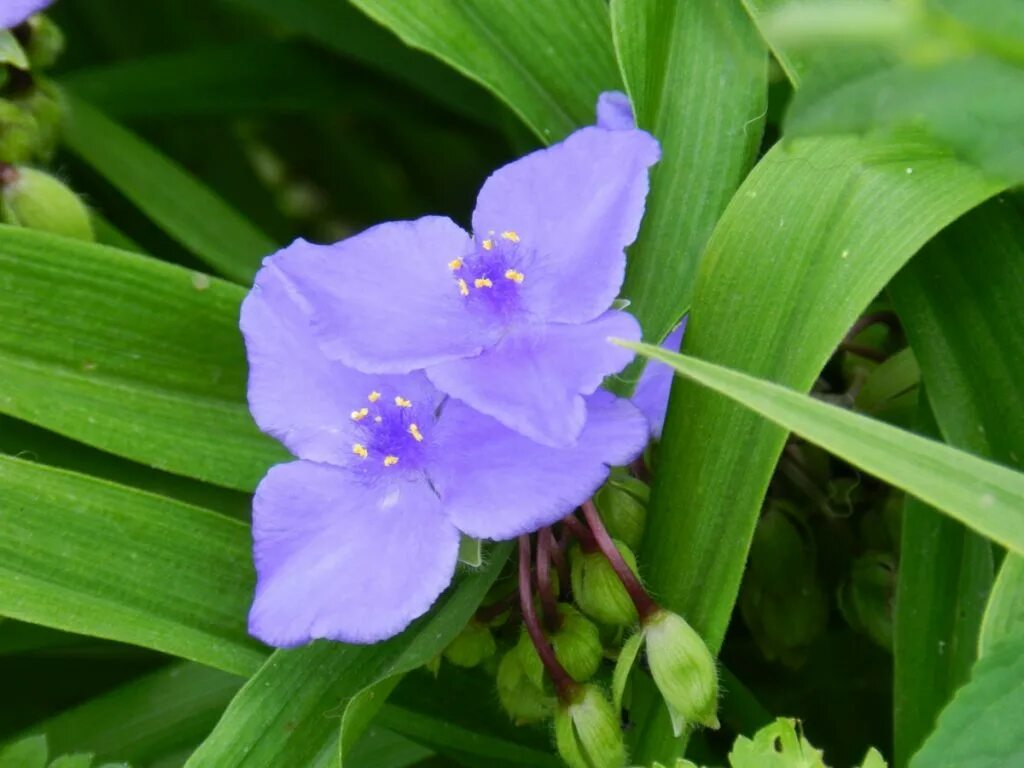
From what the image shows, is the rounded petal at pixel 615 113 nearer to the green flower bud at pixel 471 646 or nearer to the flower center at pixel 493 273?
the flower center at pixel 493 273

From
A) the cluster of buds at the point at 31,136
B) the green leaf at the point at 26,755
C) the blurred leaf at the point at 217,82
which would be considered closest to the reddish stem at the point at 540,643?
the green leaf at the point at 26,755

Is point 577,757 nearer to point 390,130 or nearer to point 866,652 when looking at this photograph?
point 866,652

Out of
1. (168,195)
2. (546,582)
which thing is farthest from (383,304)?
(168,195)

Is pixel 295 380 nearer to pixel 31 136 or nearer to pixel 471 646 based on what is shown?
pixel 471 646

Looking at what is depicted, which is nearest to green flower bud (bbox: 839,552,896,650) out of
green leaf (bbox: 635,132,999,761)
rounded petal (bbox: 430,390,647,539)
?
green leaf (bbox: 635,132,999,761)

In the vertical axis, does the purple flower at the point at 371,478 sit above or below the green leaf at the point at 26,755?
above

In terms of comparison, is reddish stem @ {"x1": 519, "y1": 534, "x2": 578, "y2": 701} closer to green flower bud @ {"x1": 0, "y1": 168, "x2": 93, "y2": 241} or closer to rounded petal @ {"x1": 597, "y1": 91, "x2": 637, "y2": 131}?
rounded petal @ {"x1": 597, "y1": 91, "x2": 637, "y2": 131}
